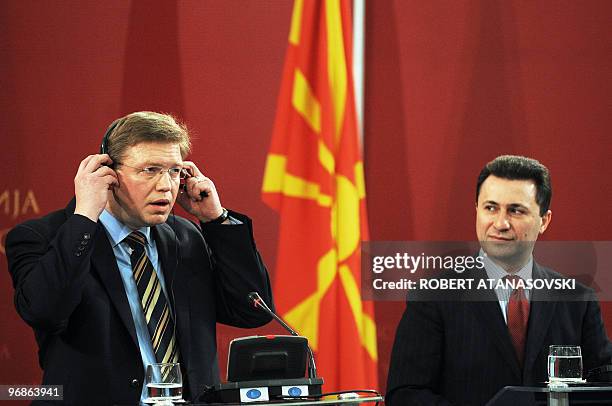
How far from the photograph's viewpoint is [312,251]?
423 centimetres

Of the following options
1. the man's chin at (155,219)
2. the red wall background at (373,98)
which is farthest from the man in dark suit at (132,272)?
the red wall background at (373,98)

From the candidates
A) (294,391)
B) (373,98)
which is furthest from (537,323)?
(373,98)

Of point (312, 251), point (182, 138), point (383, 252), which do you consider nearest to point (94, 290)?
point (182, 138)

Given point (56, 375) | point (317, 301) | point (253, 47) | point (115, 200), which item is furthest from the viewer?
point (253, 47)

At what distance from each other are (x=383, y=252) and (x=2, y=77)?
1929 millimetres

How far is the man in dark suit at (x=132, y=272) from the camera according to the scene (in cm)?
258

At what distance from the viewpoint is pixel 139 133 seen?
9.16 feet

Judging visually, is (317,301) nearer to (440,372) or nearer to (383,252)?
(383,252)

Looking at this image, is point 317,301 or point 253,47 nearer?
point 317,301

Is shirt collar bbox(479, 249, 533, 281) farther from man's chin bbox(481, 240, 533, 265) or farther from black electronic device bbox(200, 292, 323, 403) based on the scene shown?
black electronic device bbox(200, 292, 323, 403)

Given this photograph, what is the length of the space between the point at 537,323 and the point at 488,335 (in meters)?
0.16

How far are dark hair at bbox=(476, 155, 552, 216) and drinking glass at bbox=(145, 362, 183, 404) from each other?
1.48 m

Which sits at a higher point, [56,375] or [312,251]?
[312,251]

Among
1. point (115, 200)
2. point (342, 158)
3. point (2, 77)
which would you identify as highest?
point (2, 77)
